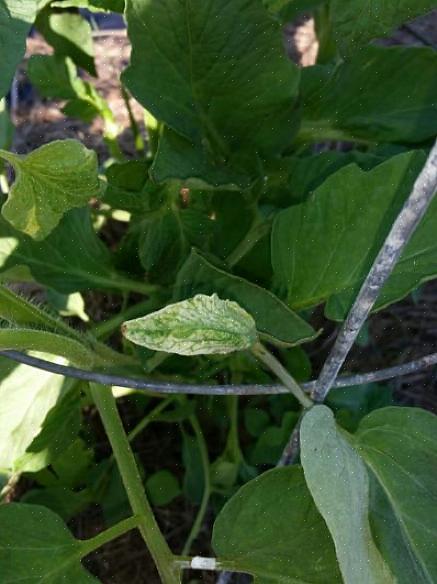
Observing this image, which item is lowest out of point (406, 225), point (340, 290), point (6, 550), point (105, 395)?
point (6, 550)

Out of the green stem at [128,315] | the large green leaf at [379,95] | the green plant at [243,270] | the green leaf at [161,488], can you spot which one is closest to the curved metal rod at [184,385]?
the green plant at [243,270]

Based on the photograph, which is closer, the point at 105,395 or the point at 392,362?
the point at 105,395

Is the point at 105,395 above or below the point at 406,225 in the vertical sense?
below

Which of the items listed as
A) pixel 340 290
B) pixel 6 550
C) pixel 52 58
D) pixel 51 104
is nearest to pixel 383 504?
pixel 340 290

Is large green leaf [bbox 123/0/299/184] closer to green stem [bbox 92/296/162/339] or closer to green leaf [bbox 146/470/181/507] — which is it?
green stem [bbox 92/296/162/339]

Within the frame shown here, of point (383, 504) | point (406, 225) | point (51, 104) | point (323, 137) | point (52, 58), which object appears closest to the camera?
point (406, 225)

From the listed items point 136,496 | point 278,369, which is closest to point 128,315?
point 136,496

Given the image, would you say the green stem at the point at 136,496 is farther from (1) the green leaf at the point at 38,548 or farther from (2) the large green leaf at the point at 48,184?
(2) the large green leaf at the point at 48,184

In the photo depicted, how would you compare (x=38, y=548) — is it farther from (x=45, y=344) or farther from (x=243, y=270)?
(x=243, y=270)

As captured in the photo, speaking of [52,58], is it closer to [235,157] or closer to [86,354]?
[235,157]
